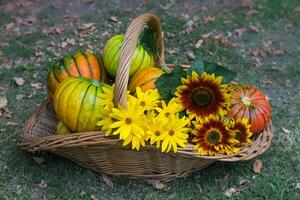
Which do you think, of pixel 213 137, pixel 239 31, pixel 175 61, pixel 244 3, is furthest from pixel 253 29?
pixel 213 137

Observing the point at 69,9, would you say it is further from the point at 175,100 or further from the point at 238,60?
the point at 175,100

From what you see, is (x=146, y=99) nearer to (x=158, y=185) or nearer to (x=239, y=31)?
(x=158, y=185)

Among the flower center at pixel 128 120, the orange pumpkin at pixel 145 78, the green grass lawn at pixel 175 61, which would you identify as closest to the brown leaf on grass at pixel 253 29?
the green grass lawn at pixel 175 61

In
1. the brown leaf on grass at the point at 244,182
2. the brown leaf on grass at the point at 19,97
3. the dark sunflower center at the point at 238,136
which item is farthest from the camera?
the brown leaf on grass at the point at 19,97

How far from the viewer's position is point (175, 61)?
4086 mm

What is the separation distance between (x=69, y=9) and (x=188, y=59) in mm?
1448

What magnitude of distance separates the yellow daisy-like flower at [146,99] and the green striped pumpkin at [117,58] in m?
0.43

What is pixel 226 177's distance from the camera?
276cm

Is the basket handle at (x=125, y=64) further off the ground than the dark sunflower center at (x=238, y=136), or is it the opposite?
the basket handle at (x=125, y=64)

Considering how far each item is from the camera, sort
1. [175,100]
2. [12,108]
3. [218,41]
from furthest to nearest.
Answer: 1. [218,41]
2. [12,108]
3. [175,100]

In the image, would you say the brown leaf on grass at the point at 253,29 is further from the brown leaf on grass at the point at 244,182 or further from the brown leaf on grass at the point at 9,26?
the brown leaf on grass at the point at 244,182

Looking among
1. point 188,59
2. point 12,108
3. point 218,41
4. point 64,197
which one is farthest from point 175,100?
point 218,41

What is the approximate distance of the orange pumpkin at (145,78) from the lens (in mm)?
2604

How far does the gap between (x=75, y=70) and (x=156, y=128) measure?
28.0 inches
